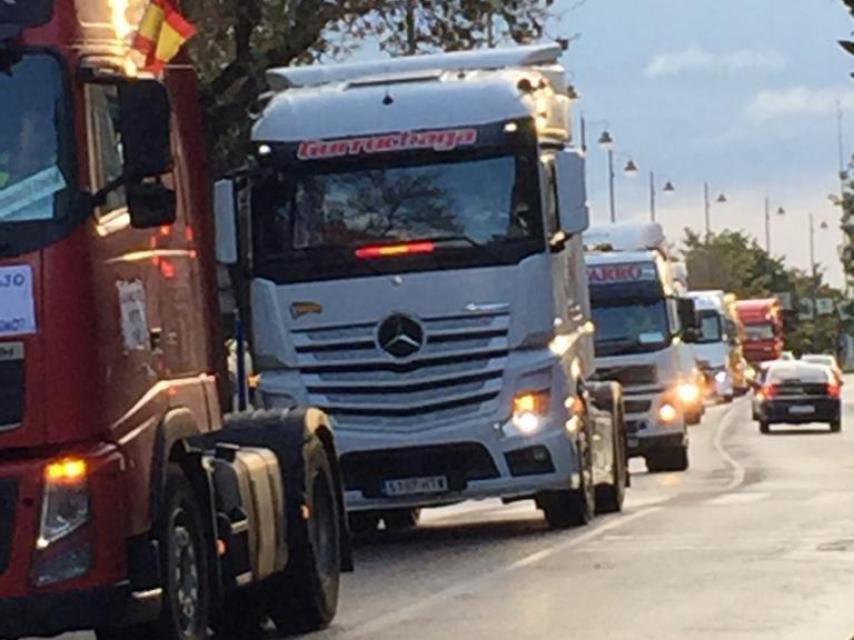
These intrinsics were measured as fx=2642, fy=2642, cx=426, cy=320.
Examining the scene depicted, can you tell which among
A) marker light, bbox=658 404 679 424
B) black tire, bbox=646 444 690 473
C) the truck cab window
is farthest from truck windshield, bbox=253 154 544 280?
black tire, bbox=646 444 690 473

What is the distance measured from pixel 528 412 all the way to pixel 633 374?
Answer: 13288 millimetres

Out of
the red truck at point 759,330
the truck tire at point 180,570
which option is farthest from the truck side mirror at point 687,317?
the red truck at point 759,330

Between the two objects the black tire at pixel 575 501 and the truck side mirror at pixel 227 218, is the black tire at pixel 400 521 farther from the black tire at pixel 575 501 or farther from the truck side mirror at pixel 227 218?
the truck side mirror at pixel 227 218

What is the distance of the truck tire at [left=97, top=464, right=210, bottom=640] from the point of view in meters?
11.8

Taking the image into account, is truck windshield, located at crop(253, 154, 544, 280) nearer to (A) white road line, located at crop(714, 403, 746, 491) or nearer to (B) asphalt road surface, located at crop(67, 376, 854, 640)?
(B) asphalt road surface, located at crop(67, 376, 854, 640)

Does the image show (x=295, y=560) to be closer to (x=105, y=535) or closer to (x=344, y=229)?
(x=105, y=535)

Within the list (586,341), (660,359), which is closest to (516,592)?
(586,341)

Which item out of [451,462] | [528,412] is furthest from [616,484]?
[451,462]

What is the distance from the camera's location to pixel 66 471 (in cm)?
1100

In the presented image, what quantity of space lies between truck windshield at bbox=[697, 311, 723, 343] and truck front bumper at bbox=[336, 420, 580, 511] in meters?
50.1

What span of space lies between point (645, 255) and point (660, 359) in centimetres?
165

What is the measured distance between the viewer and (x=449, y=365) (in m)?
21.0

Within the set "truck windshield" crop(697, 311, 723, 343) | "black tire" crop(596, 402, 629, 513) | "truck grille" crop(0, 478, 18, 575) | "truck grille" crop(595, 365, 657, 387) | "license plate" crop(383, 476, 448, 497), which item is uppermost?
"truck grille" crop(0, 478, 18, 575)

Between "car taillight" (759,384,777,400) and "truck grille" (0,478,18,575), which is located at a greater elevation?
"truck grille" (0,478,18,575)
